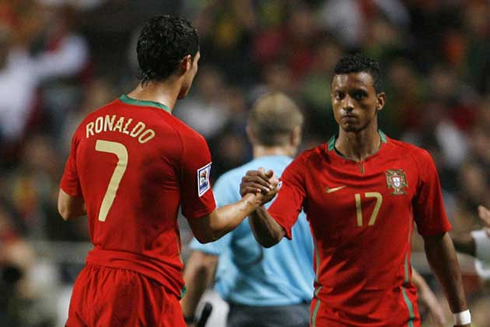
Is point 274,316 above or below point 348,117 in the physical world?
below

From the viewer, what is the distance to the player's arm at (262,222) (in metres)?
3.58

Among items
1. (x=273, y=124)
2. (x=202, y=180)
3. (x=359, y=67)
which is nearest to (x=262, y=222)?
(x=202, y=180)

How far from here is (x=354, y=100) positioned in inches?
147

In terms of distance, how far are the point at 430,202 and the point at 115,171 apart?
4.62 feet

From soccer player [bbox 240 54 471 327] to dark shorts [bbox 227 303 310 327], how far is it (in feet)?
2.53

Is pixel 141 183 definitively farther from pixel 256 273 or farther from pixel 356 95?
pixel 256 273

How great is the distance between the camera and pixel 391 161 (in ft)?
12.4

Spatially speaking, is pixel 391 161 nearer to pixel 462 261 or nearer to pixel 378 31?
pixel 462 261

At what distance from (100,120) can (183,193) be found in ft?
1.49

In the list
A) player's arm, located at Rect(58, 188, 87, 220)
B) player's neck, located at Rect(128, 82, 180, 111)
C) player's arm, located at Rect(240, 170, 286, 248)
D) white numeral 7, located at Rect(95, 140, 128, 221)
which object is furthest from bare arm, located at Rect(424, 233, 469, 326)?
player's arm, located at Rect(58, 188, 87, 220)

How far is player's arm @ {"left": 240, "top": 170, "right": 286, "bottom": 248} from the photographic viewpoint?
3.58 m

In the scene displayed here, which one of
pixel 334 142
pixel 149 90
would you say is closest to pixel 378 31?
pixel 334 142

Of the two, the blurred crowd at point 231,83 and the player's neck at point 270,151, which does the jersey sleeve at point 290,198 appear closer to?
the player's neck at point 270,151

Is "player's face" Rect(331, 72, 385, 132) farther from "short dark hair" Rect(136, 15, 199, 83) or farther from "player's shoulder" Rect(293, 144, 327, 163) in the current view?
"short dark hair" Rect(136, 15, 199, 83)
